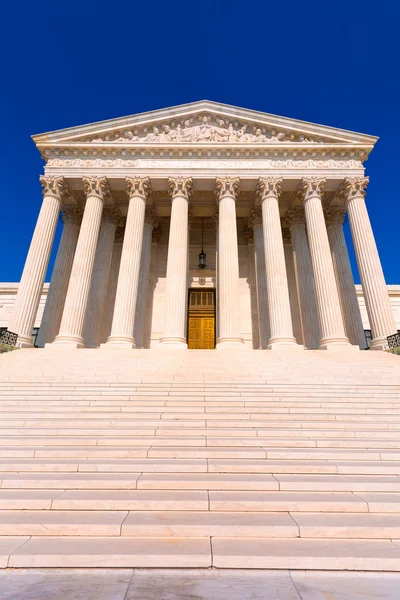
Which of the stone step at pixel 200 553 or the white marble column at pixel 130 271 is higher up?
the white marble column at pixel 130 271

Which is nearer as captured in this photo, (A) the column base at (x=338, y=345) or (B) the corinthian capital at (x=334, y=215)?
(A) the column base at (x=338, y=345)

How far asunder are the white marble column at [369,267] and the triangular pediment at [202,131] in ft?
13.0

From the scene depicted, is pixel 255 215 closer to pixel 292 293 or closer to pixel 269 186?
pixel 269 186

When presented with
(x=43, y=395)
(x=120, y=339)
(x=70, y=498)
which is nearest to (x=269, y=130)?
(x=120, y=339)

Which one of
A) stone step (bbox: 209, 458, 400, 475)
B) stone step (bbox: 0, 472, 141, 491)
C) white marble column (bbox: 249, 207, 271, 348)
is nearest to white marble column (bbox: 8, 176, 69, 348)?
stone step (bbox: 0, 472, 141, 491)

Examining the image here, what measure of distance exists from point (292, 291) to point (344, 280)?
4.21 metres

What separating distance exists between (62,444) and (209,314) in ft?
65.2

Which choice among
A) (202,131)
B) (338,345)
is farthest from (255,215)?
(338,345)

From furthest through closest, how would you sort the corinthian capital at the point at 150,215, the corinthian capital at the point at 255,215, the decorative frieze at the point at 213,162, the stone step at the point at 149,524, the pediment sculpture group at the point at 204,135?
1. the corinthian capital at the point at 150,215
2. the corinthian capital at the point at 255,215
3. the pediment sculpture group at the point at 204,135
4. the decorative frieze at the point at 213,162
5. the stone step at the point at 149,524

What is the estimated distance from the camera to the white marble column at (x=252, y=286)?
81.3 feet

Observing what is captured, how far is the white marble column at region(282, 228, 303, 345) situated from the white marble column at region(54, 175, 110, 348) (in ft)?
50.8

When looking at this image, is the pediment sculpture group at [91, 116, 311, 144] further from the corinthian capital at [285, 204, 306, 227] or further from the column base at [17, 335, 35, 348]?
the column base at [17, 335, 35, 348]

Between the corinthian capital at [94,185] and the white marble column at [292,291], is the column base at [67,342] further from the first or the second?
the white marble column at [292,291]

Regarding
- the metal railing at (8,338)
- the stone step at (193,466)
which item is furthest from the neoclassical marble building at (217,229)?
the stone step at (193,466)
